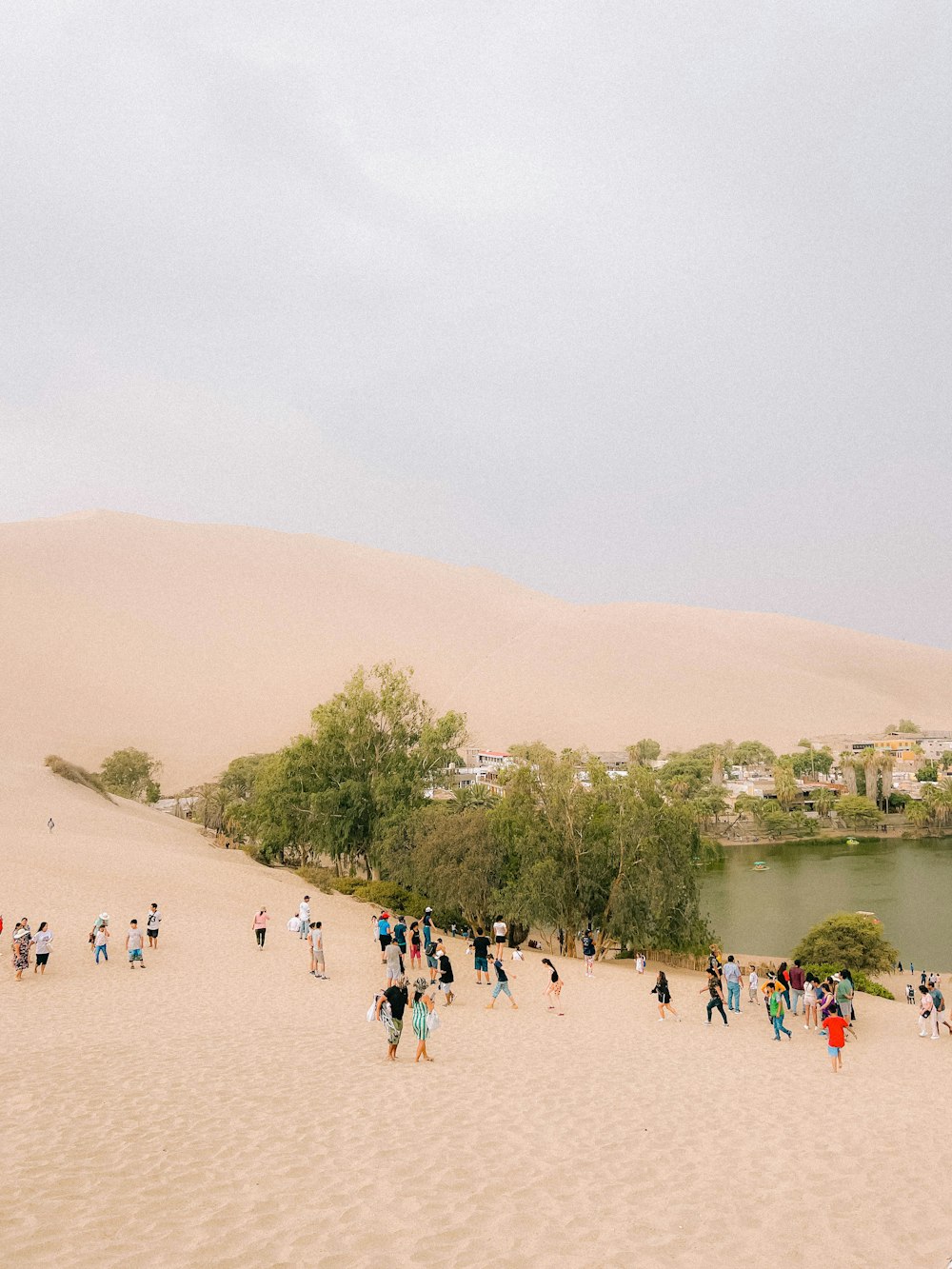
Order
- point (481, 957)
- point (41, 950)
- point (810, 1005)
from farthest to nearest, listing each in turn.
Answer: point (481, 957), point (810, 1005), point (41, 950)

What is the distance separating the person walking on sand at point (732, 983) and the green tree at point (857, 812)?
218ft

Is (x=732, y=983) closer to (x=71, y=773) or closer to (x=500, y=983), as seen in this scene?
(x=500, y=983)

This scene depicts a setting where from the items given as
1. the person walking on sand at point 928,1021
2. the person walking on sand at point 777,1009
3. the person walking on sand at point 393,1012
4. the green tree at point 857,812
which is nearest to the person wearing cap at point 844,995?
the person walking on sand at point 777,1009

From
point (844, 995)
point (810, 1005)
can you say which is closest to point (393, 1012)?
point (844, 995)

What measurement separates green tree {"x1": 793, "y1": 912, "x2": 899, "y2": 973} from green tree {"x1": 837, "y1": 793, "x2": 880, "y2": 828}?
49772 mm

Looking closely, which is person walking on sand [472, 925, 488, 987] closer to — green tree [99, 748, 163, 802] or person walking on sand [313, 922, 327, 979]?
person walking on sand [313, 922, 327, 979]

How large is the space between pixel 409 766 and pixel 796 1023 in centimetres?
2233

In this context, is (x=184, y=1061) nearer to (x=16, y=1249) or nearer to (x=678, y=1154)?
(x=16, y=1249)

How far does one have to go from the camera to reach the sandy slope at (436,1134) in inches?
267

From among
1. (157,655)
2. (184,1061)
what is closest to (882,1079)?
(184,1061)

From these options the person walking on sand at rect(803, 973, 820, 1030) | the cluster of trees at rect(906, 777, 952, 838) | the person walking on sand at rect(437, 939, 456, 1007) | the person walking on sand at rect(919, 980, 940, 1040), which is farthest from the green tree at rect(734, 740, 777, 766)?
the person walking on sand at rect(437, 939, 456, 1007)

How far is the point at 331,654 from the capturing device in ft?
435

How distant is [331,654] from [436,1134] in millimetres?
125762

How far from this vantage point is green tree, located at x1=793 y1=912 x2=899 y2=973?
3089cm
